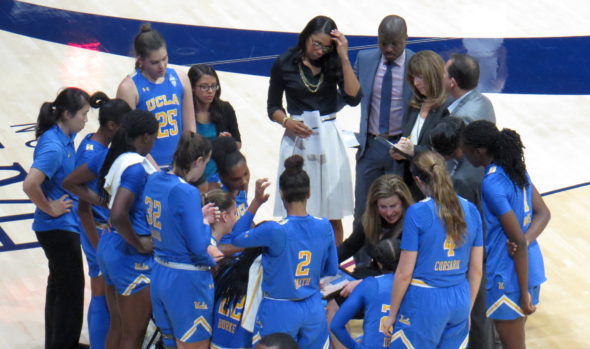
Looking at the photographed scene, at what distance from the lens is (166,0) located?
1194 cm

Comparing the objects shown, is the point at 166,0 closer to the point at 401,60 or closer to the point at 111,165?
the point at 401,60

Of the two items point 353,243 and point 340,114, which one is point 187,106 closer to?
point 353,243

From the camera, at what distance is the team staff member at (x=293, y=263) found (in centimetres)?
499

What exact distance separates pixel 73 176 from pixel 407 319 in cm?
191

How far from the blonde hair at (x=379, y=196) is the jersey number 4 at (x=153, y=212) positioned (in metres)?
1.23

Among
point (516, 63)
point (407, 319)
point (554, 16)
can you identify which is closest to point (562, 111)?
point (516, 63)

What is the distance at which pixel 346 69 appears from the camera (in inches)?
256

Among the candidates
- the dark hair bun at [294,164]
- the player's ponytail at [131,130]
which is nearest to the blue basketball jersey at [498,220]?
the dark hair bun at [294,164]

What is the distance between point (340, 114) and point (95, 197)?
4.30 meters

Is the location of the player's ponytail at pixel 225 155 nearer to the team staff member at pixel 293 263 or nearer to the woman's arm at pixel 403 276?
the team staff member at pixel 293 263

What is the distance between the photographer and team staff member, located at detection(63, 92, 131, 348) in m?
5.57

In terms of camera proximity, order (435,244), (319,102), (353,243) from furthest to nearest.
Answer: (319,102), (353,243), (435,244)

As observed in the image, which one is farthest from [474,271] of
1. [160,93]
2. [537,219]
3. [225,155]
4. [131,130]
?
[160,93]

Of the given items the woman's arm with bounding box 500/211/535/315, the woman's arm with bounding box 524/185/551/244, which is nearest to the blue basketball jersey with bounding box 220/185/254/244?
the woman's arm with bounding box 500/211/535/315
